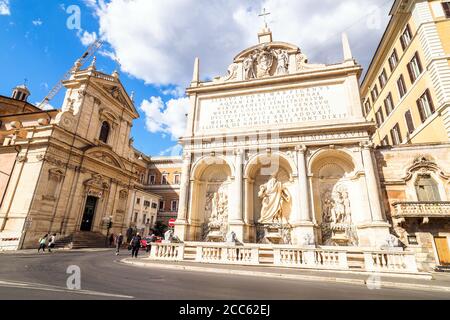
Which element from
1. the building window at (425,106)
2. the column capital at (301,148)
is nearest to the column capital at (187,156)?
the column capital at (301,148)

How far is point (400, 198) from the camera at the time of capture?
14719 millimetres

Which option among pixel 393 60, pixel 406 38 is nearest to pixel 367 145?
pixel 406 38

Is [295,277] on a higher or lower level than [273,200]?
lower

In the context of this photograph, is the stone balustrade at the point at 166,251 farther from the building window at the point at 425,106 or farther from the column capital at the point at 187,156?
the building window at the point at 425,106

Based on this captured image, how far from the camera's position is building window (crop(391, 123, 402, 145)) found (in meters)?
22.3

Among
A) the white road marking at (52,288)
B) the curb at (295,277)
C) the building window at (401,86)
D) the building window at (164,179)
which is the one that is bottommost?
the curb at (295,277)

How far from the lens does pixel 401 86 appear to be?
21.8 metres

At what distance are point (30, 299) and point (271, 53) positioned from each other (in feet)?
68.7

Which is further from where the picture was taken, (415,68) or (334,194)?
(415,68)

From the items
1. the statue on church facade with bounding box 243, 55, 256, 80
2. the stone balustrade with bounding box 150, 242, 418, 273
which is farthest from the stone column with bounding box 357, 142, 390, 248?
the statue on church facade with bounding box 243, 55, 256, 80

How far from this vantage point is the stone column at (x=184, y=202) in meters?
15.8

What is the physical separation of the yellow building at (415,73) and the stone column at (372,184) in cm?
617

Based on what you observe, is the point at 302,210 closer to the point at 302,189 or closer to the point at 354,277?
the point at 302,189

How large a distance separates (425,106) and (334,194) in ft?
37.3
